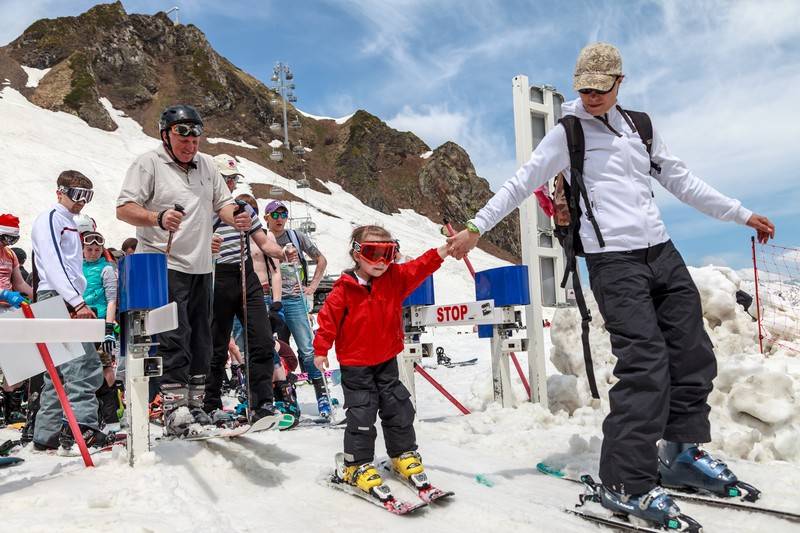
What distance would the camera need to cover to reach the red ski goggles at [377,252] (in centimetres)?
373

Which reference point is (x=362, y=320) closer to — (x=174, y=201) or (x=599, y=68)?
(x=174, y=201)

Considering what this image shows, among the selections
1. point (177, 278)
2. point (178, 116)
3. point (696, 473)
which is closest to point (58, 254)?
point (177, 278)

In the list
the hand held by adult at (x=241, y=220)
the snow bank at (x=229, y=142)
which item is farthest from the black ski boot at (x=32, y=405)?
the snow bank at (x=229, y=142)

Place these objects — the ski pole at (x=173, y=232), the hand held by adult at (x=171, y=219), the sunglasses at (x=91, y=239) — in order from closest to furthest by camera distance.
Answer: the hand held by adult at (x=171, y=219) < the ski pole at (x=173, y=232) < the sunglasses at (x=91, y=239)

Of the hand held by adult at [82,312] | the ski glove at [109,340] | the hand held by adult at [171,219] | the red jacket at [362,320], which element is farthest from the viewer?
the ski glove at [109,340]

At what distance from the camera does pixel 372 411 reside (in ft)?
12.0

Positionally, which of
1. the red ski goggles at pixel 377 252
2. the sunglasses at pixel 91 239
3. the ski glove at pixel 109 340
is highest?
the sunglasses at pixel 91 239

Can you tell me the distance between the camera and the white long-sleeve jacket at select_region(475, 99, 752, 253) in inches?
135

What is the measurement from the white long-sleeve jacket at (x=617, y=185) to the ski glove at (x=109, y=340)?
154 inches

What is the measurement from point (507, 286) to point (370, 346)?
222cm

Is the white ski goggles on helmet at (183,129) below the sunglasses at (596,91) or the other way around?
the other way around

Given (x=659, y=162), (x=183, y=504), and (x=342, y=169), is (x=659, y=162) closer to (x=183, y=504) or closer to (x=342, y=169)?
(x=183, y=504)

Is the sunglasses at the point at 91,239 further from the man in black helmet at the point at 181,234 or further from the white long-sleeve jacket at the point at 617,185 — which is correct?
the white long-sleeve jacket at the point at 617,185

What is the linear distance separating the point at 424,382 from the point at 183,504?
22.3 ft
